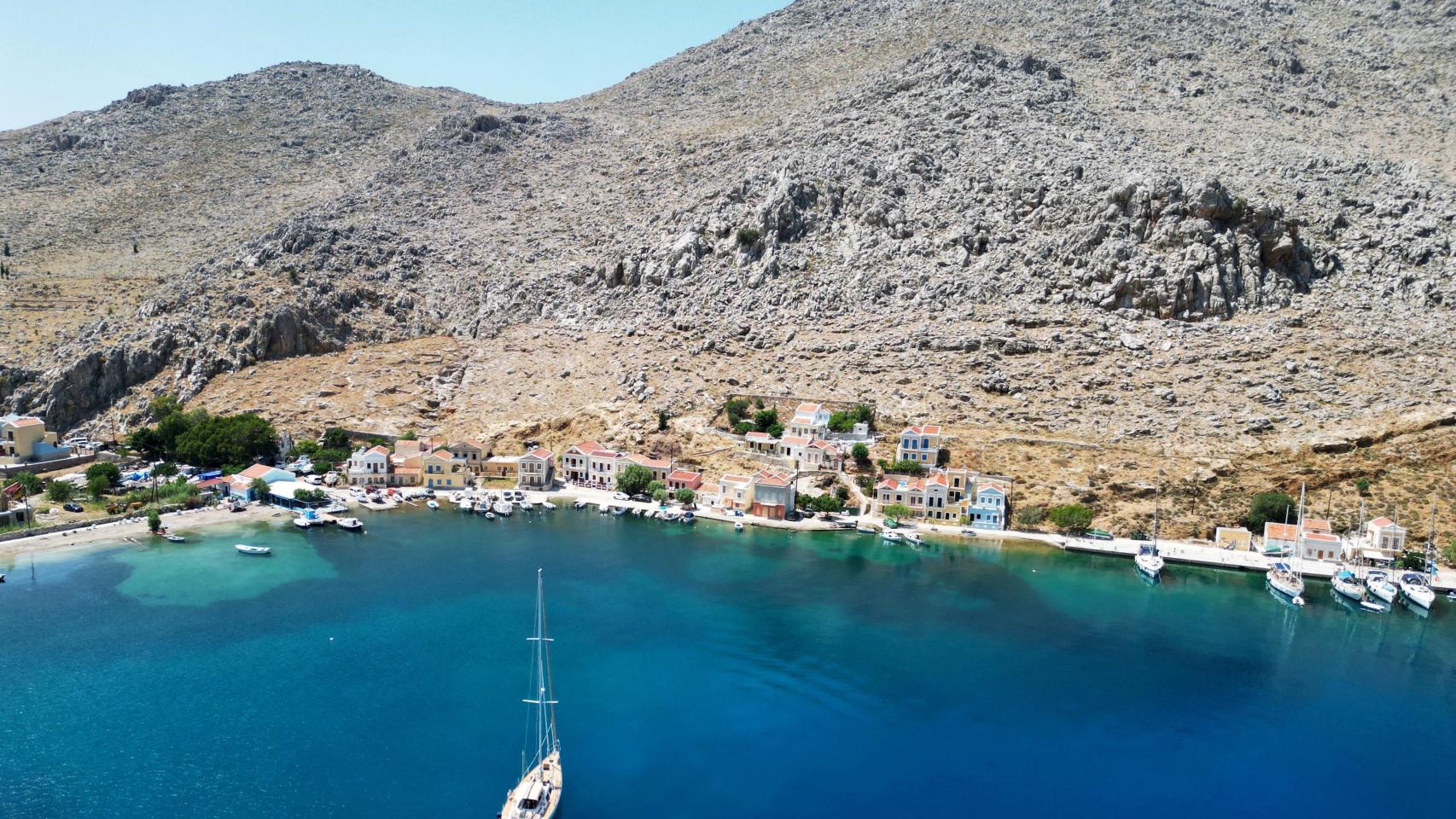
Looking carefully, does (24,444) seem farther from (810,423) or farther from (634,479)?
(810,423)

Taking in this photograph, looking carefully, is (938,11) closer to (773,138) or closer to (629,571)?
(773,138)

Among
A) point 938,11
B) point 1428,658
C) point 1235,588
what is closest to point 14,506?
point 1235,588

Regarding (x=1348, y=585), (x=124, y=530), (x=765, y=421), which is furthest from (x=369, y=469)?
(x=1348, y=585)

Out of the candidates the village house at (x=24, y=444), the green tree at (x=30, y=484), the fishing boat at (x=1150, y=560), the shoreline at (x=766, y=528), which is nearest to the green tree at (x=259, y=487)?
the shoreline at (x=766, y=528)

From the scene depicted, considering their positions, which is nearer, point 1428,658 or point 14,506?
point 1428,658

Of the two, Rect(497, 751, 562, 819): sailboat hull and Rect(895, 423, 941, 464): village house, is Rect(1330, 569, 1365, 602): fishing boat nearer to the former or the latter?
Rect(895, 423, 941, 464): village house

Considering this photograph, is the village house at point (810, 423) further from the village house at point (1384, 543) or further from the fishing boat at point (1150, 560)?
the village house at point (1384, 543)
